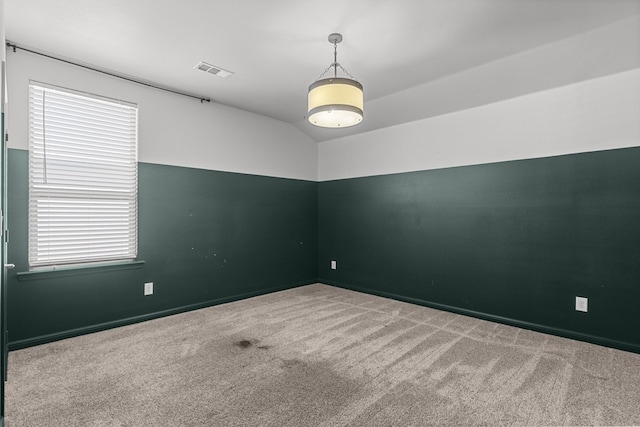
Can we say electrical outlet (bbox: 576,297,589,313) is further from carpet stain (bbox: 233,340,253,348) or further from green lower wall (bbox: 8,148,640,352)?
carpet stain (bbox: 233,340,253,348)

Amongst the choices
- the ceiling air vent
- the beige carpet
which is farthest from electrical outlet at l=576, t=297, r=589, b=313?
the ceiling air vent

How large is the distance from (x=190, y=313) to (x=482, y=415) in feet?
10.4

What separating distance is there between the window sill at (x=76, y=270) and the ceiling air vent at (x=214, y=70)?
2157mm

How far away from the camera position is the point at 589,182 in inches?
121

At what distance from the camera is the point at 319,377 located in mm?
2371

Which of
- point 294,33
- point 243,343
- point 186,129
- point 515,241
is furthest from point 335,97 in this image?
point 515,241

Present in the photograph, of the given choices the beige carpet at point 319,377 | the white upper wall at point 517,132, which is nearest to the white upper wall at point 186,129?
the white upper wall at point 517,132

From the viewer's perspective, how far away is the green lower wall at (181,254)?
2.90 meters

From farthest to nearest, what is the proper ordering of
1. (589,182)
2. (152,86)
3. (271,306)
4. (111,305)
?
(271,306) < (152,86) < (111,305) < (589,182)

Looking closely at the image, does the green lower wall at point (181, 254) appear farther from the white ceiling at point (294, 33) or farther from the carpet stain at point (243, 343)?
the carpet stain at point (243, 343)

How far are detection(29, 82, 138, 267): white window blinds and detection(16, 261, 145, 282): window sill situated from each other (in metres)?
0.07

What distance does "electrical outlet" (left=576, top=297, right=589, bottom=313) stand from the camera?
307cm

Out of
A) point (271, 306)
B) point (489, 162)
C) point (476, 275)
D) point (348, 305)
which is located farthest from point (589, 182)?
point (271, 306)

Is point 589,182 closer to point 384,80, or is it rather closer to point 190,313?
point 384,80
